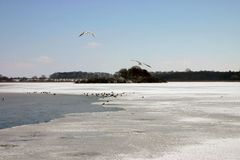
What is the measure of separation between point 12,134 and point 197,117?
9.99m

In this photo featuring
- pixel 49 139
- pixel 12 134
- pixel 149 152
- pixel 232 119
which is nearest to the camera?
pixel 149 152

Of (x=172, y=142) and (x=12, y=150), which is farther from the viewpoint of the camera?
(x=172, y=142)

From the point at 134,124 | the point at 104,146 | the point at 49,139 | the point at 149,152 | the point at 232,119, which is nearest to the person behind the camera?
the point at 149,152

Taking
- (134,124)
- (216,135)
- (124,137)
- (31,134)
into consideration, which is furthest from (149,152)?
(134,124)

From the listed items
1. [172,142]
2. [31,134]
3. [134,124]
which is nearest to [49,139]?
[31,134]

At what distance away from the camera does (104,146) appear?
13.9m

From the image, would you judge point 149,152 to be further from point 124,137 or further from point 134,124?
point 134,124

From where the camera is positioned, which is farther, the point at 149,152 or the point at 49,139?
the point at 49,139

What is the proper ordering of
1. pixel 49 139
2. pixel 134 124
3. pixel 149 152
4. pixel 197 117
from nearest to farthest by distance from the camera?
A: 1. pixel 149 152
2. pixel 49 139
3. pixel 134 124
4. pixel 197 117

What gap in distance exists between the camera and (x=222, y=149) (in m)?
13.0

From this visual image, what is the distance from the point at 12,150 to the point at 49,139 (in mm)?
2370

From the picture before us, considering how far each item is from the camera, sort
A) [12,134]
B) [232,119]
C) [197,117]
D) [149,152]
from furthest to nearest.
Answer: [197,117] → [232,119] → [12,134] → [149,152]

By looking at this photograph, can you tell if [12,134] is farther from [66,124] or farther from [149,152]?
[149,152]

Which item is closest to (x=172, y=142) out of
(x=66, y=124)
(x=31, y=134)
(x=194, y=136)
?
(x=194, y=136)
